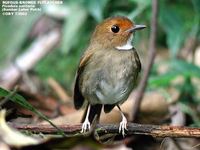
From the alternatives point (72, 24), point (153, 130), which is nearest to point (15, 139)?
point (153, 130)

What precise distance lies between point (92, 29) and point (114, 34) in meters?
2.29


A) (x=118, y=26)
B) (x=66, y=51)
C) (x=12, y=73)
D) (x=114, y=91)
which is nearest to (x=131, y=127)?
(x=114, y=91)

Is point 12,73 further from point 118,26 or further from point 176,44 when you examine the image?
point 118,26

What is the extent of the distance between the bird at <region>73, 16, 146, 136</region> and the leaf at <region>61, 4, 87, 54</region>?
6.22ft

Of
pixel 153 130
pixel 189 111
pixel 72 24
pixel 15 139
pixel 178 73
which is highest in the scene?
pixel 15 139

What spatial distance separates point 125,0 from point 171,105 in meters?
1.71

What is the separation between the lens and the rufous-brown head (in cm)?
395

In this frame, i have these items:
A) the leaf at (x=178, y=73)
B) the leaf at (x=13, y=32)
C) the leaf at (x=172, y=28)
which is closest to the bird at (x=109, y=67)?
the leaf at (x=178, y=73)

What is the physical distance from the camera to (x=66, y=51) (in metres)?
5.98

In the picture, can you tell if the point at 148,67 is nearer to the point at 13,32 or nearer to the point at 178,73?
the point at 178,73

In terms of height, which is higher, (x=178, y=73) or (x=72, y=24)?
(x=72, y=24)

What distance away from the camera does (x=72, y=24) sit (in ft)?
19.9

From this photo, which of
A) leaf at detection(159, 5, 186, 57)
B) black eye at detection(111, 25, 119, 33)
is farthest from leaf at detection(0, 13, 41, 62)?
black eye at detection(111, 25, 119, 33)

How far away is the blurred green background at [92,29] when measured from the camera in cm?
488
